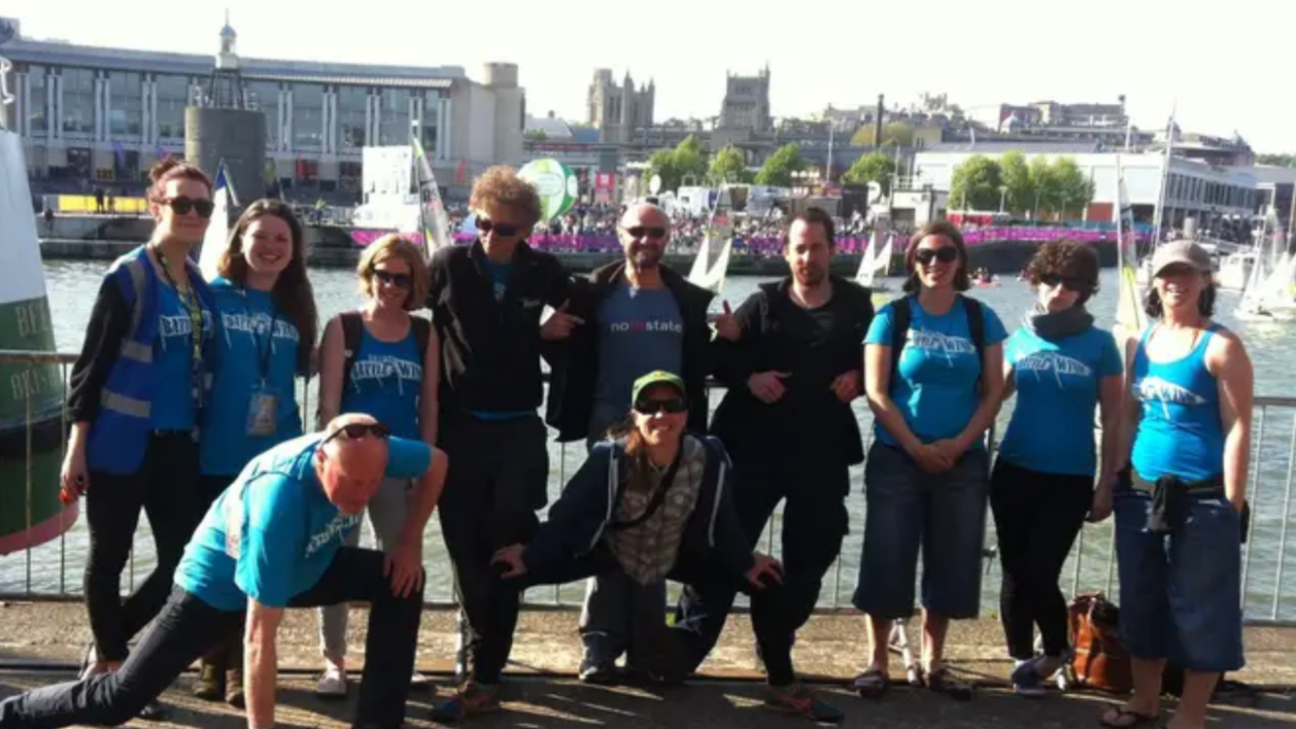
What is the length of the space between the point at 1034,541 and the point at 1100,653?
629mm

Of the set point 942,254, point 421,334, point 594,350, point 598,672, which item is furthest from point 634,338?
point 598,672

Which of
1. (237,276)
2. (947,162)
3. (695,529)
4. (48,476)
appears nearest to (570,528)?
(695,529)

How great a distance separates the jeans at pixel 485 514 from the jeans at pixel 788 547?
75 cm

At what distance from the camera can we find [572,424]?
505 centimetres

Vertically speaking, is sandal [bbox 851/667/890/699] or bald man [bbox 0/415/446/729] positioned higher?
bald man [bbox 0/415/446/729]

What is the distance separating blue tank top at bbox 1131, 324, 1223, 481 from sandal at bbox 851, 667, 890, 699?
4.29 feet

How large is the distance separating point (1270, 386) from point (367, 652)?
32.6 m

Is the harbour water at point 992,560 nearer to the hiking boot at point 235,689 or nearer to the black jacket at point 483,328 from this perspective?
the black jacket at point 483,328

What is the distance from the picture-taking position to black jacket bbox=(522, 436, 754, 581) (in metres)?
4.58

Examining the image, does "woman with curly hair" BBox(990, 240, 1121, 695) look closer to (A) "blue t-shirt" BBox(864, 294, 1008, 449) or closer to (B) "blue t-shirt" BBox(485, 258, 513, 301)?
(A) "blue t-shirt" BBox(864, 294, 1008, 449)

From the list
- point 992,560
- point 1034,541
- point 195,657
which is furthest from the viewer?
point 992,560

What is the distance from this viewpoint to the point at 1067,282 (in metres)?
4.91

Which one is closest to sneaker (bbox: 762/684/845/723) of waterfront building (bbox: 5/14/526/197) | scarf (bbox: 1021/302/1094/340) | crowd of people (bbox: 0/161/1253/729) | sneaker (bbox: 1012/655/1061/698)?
A: crowd of people (bbox: 0/161/1253/729)

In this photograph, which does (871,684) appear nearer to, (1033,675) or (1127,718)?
(1033,675)
